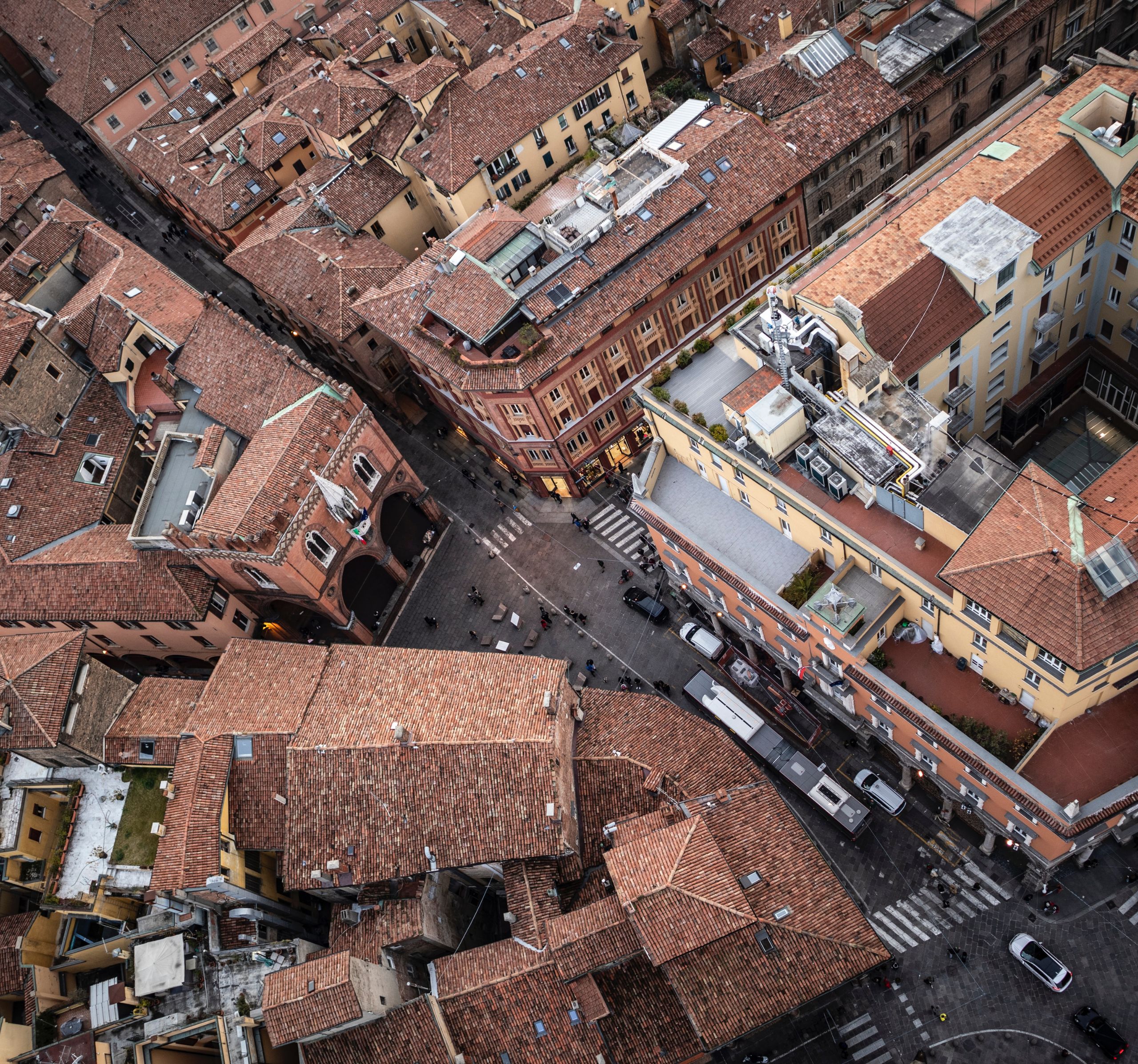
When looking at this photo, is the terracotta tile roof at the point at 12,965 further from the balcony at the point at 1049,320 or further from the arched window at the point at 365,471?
the balcony at the point at 1049,320

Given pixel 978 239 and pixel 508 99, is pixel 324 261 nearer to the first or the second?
pixel 508 99

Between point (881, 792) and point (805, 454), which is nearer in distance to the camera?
point (805, 454)

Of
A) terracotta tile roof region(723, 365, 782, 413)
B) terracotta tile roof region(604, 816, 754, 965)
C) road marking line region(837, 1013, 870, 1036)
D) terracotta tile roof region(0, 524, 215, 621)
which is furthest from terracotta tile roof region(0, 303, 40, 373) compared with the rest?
road marking line region(837, 1013, 870, 1036)

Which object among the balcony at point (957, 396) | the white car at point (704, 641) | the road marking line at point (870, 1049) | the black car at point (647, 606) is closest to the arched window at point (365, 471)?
the black car at point (647, 606)

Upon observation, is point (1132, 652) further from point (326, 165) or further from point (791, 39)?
point (326, 165)

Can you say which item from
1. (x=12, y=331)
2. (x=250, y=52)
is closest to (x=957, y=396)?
(x=12, y=331)

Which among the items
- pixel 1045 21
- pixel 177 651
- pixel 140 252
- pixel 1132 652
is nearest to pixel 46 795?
pixel 177 651
